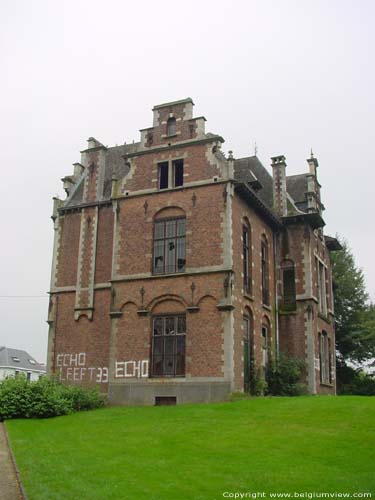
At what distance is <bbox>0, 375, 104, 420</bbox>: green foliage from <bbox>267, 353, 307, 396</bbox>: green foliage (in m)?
9.27

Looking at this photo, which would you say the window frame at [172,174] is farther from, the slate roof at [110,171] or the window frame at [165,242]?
the slate roof at [110,171]

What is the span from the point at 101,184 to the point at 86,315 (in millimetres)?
7668

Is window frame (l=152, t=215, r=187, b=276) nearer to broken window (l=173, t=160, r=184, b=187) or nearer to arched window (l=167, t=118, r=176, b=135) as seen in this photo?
broken window (l=173, t=160, r=184, b=187)

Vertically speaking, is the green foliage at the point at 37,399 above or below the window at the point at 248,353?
below

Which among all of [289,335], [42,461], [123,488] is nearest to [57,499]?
[123,488]

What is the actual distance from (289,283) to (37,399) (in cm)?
1548

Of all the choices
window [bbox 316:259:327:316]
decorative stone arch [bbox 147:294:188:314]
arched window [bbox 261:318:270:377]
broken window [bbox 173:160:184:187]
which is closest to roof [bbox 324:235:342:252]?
window [bbox 316:259:327:316]

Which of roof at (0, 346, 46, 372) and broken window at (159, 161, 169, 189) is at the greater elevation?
broken window at (159, 161, 169, 189)

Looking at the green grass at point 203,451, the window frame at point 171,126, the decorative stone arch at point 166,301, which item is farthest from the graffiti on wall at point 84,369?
the window frame at point 171,126

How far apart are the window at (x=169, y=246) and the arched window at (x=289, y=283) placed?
26.8 ft

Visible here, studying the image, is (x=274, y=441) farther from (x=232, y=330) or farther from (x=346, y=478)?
(x=232, y=330)

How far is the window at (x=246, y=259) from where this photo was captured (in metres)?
28.1

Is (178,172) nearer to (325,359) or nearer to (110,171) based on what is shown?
(110,171)

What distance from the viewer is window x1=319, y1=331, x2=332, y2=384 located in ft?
111
